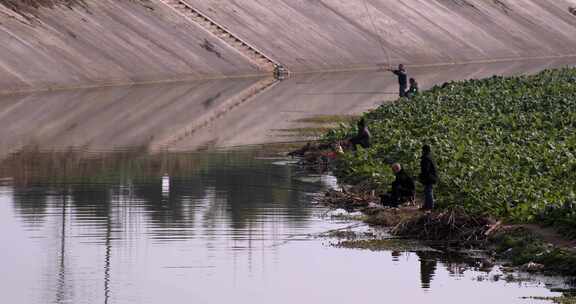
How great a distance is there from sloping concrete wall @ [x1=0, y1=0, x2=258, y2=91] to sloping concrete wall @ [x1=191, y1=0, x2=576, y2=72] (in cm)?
638

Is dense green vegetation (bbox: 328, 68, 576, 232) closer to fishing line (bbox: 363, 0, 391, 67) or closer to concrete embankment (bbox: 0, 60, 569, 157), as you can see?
concrete embankment (bbox: 0, 60, 569, 157)

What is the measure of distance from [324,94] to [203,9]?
24849 millimetres

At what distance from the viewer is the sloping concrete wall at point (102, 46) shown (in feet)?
257

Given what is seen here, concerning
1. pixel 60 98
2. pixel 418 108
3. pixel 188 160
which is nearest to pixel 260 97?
pixel 60 98

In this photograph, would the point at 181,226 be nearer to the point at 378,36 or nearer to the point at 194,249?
the point at 194,249

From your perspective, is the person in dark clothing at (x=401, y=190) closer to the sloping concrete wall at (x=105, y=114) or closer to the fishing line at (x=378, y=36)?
the sloping concrete wall at (x=105, y=114)

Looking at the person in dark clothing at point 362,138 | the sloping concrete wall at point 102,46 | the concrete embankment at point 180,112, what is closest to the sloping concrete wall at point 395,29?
the sloping concrete wall at point 102,46

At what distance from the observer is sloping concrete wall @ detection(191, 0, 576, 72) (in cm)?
10156

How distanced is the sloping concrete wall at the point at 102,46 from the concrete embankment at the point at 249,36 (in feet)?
0.26

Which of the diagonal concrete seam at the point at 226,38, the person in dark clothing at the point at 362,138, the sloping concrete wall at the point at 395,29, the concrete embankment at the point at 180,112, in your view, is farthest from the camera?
the sloping concrete wall at the point at 395,29

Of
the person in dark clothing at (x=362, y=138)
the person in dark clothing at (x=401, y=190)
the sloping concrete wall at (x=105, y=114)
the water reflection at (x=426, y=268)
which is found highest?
the sloping concrete wall at (x=105, y=114)

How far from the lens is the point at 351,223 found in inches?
1303

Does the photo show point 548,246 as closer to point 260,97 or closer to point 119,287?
point 119,287

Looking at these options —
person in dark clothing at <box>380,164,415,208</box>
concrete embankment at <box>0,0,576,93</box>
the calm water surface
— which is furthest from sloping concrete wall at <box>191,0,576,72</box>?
person in dark clothing at <box>380,164,415,208</box>
